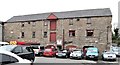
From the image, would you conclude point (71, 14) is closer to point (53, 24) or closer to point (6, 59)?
point (53, 24)

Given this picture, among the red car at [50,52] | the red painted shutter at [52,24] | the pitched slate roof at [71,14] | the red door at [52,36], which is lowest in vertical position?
the red car at [50,52]

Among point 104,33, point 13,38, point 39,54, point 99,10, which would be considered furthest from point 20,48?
point 13,38

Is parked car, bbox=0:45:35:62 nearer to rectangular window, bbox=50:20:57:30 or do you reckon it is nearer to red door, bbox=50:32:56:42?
red door, bbox=50:32:56:42

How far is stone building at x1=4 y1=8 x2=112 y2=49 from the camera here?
40056mm

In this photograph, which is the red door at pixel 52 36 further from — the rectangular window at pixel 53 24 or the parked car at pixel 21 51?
the parked car at pixel 21 51

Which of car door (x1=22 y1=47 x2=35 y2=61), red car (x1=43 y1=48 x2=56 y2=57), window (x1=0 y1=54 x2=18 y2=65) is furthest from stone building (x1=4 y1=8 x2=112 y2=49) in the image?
window (x1=0 y1=54 x2=18 y2=65)

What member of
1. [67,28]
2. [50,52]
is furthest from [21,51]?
[67,28]

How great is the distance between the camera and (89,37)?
4119 centimetres

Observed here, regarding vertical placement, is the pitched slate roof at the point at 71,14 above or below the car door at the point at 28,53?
above

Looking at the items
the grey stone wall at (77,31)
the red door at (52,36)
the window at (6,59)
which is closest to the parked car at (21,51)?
the window at (6,59)

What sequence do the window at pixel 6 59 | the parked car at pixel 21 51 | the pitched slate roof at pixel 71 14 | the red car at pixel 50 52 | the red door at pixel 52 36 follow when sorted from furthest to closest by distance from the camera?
the red door at pixel 52 36, the pitched slate roof at pixel 71 14, the red car at pixel 50 52, the parked car at pixel 21 51, the window at pixel 6 59

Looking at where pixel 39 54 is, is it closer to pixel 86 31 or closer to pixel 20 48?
pixel 86 31

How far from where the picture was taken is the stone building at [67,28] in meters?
40.1

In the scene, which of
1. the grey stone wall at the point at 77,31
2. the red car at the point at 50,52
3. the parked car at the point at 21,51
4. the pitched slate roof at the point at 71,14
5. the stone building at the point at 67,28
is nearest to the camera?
the parked car at the point at 21,51
